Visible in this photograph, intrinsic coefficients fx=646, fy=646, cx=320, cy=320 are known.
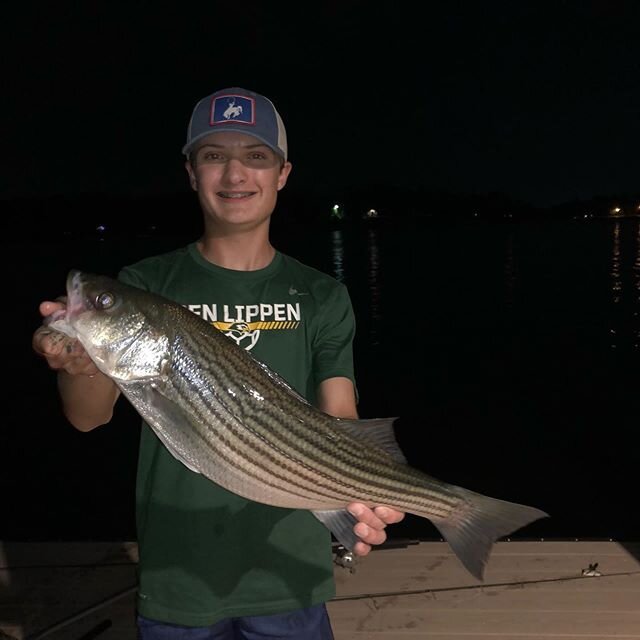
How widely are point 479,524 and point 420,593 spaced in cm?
243

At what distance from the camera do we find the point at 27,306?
111ft

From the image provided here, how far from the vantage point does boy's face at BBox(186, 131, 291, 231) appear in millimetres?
3186

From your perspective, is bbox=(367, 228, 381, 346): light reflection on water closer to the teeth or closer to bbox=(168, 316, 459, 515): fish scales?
the teeth

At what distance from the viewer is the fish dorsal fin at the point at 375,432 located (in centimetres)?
297

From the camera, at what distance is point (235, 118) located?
10.7ft

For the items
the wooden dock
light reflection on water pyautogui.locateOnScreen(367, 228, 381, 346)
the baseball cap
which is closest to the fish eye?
the baseball cap

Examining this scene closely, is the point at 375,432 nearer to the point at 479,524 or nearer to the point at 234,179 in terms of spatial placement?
the point at 479,524

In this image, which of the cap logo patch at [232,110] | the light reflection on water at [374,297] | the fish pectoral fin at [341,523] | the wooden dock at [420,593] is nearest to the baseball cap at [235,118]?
the cap logo patch at [232,110]

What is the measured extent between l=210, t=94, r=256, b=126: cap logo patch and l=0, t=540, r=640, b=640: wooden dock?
3427mm

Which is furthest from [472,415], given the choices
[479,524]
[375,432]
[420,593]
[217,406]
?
[217,406]

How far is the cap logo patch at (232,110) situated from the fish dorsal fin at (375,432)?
158 centimetres

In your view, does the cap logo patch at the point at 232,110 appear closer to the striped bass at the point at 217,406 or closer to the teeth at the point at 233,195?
the teeth at the point at 233,195

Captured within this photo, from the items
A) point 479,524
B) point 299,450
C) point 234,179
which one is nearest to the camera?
point 299,450

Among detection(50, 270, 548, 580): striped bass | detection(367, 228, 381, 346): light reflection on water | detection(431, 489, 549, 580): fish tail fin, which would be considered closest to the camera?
detection(50, 270, 548, 580): striped bass
